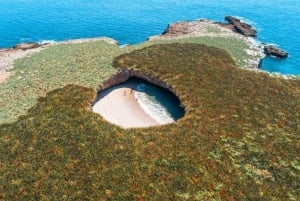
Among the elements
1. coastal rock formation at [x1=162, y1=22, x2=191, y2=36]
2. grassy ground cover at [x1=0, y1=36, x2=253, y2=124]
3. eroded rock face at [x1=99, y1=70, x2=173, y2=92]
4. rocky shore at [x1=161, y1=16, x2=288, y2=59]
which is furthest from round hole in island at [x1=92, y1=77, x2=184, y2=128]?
coastal rock formation at [x1=162, y1=22, x2=191, y2=36]

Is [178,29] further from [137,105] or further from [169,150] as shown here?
[169,150]

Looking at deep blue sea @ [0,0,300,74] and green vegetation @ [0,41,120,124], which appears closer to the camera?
green vegetation @ [0,41,120,124]

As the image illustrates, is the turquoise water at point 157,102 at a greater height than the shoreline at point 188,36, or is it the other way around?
the shoreline at point 188,36

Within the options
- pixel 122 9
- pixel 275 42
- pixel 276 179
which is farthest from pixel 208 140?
pixel 122 9

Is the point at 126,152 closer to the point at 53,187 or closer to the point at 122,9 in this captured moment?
the point at 53,187

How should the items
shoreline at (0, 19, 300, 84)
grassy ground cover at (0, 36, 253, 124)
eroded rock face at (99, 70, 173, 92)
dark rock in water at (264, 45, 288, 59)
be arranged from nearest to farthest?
grassy ground cover at (0, 36, 253, 124), eroded rock face at (99, 70, 173, 92), shoreline at (0, 19, 300, 84), dark rock in water at (264, 45, 288, 59)

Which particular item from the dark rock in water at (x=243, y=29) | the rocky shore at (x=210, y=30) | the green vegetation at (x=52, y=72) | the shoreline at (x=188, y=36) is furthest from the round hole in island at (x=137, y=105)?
the dark rock in water at (x=243, y=29)

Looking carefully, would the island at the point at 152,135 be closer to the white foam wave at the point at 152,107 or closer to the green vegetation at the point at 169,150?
the green vegetation at the point at 169,150

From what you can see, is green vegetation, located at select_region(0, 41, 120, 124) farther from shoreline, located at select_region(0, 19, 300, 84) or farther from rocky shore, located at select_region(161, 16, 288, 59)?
rocky shore, located at select_region(161, 16, 288, 59)
